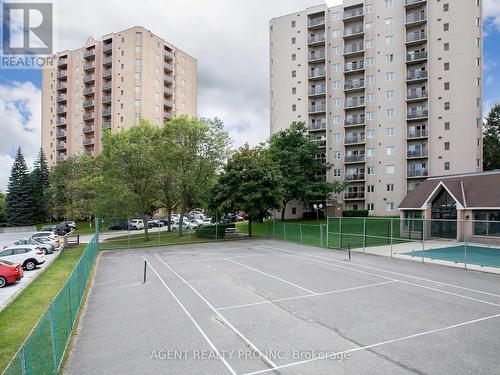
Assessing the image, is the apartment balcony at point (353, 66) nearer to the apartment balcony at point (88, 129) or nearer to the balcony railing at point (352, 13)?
the balcony railing at point (352, 13)

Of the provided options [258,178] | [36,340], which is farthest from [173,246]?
[36,340]

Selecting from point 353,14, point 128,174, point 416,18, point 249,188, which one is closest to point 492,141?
point 416,18

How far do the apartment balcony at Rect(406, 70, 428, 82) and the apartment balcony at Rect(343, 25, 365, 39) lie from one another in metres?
10.7

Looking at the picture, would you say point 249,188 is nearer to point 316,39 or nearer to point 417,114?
point 417,114

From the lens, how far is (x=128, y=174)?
3909 centimetres

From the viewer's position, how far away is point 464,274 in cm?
1841

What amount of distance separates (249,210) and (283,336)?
27344 millimetres

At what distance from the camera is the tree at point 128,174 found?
38.2 meters

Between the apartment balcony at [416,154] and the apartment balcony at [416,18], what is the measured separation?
749 inches

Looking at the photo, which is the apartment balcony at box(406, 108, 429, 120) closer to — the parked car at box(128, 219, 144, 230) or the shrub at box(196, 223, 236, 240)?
the shrub at box(196, 223, 236, 240)

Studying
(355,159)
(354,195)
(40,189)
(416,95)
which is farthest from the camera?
(40,189)

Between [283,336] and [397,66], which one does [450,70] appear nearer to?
[397,66]

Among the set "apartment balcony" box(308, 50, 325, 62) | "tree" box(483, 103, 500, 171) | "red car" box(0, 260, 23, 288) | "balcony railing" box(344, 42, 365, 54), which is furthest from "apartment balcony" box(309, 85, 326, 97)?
"red car" box(0, 260, 23, 288)

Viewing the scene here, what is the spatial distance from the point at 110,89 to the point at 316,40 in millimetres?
43681
